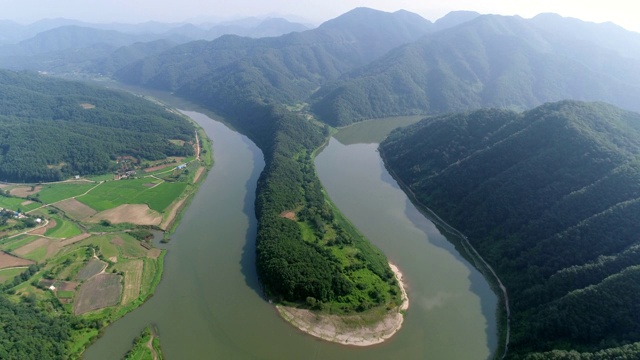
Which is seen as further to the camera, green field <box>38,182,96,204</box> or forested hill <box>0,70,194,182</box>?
forested hill <box>0,70,194,182</box>

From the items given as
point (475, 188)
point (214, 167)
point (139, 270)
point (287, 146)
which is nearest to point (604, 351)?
point (475, 188)

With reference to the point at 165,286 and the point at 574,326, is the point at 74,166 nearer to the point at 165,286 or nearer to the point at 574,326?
the point at 165,286

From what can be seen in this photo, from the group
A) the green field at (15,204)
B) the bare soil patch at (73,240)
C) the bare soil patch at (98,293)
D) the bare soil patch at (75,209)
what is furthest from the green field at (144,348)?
the green field at (15,204)

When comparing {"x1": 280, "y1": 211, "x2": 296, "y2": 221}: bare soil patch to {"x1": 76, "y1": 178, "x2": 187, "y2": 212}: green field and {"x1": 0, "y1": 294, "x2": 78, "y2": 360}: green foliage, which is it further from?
{"x1": 0, "y1": 294, "x2": 78, "y2": 360}: green foliage

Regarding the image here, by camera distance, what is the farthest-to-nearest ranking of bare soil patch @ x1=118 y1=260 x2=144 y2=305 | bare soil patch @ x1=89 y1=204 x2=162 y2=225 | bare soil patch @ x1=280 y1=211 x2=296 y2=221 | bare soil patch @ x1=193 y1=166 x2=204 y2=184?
bare soil patch @ x1=193 y1=166 x2=204 y2=184 < bare soil patch @ x1=89 y1=204 x2=162 y2=225 < bare soil patch @ x1=280 y1=211 x2=296 y2=221 < bare soil patch @ x1=118 y1=260 x2=144 y2=305

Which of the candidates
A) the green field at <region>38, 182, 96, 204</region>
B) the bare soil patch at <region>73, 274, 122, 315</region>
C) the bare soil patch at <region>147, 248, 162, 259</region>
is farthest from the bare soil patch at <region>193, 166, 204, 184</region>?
the bare soil patch at <region>73, 274, 122, 315</region>

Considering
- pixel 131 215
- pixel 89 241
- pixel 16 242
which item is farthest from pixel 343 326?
pixel 16 242
